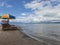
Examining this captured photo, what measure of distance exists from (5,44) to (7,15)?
12481 mm

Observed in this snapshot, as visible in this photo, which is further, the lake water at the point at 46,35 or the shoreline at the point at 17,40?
the lake water at the point at 46,35

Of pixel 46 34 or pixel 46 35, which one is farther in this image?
pixel 46 34

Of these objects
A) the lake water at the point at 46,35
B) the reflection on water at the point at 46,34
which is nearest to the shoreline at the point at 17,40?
the lake water at the point at 46,35

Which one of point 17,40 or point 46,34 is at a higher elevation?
point 17,40

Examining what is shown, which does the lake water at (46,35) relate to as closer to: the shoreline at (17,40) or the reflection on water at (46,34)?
the reflection on water at (46,34)

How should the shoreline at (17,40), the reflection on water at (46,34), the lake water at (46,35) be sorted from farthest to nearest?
1. the reflection on water at (46,34)
2. the lake water at (46,35)
3. the shoreline at (17,40)

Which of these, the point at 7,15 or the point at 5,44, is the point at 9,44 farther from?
the point at 7,15

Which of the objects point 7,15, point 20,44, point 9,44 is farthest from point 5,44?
point 7,15

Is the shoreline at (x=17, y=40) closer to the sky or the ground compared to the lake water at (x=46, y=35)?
closer to the sky

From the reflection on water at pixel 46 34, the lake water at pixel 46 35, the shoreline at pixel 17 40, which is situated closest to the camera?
the shoreline at pixel 17 40

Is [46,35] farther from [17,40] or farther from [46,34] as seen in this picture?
[17,40]

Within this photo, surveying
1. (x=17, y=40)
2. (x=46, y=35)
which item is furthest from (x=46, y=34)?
(x=17, y=40)

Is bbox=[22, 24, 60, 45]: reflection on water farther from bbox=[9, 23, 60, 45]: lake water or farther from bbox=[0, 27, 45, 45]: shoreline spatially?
bbox=[0, 27, 45, 45]: shoreline

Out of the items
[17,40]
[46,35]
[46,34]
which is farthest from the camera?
[46,34]
